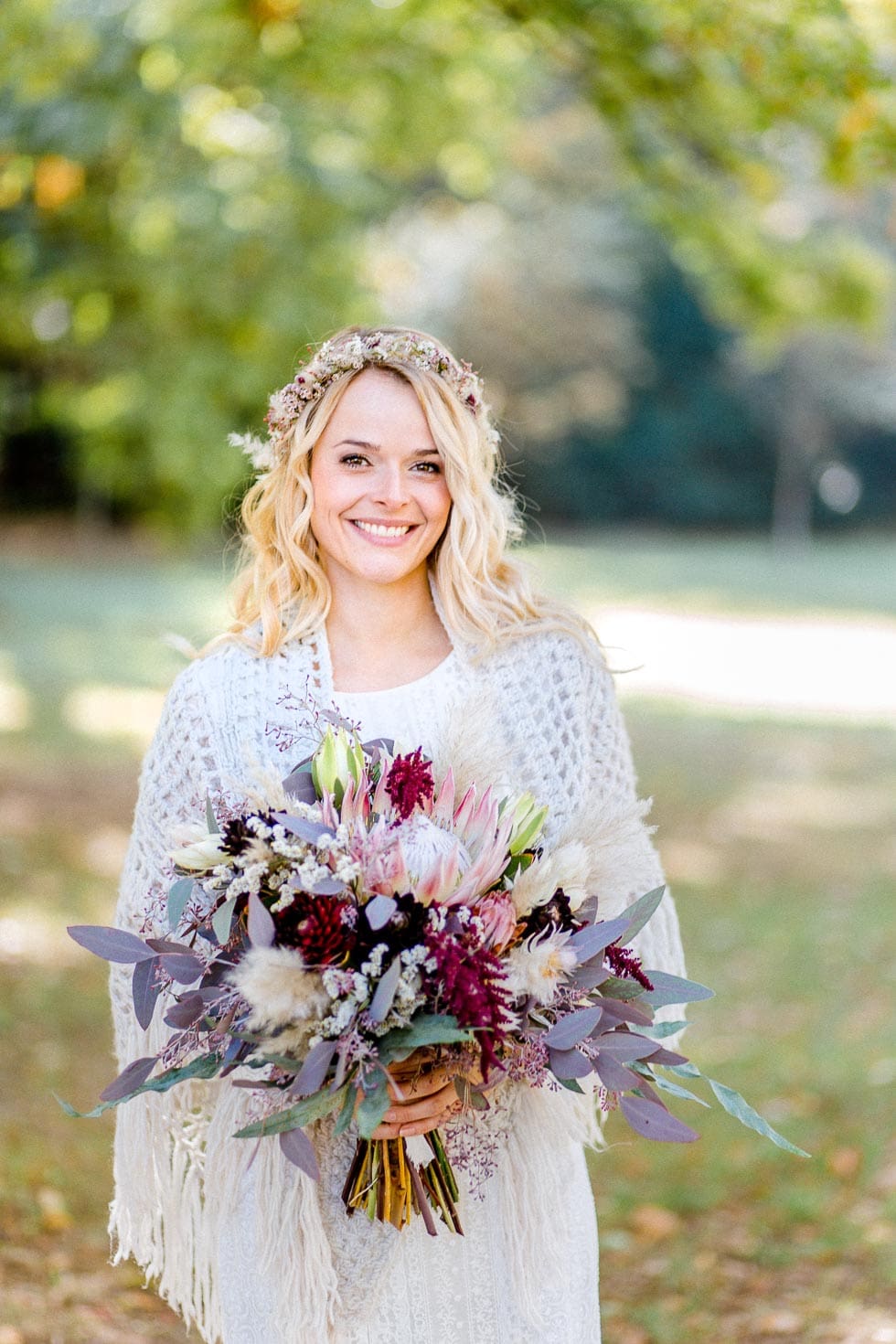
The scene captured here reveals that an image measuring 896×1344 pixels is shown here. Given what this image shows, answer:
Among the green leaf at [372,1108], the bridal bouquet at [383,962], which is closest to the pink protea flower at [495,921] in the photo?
the bridal bouquet at [383,962]

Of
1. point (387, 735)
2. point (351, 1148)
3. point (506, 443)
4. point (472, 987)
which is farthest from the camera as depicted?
point (506, 443)

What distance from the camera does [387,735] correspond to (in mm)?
2408

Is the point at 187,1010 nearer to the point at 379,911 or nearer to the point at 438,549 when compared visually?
the point at 379,911

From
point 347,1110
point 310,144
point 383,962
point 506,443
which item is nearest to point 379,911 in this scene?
point 383,962

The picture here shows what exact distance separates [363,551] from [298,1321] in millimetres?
1294

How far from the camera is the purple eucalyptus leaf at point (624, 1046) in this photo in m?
1.95

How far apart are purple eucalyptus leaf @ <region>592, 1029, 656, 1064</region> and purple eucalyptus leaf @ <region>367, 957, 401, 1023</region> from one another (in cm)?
38

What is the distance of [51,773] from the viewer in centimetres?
963

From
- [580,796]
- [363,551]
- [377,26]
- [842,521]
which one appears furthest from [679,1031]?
[842,521]

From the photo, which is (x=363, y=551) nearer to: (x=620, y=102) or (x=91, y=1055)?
(x=91, y=1055)

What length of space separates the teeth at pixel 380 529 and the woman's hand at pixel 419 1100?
0.96 metres

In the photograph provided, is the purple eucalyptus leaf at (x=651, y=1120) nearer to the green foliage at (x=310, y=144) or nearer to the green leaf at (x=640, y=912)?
the green leaf at (x=640, y=912)

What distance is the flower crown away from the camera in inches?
96.1

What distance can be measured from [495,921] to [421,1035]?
7.2 inches
